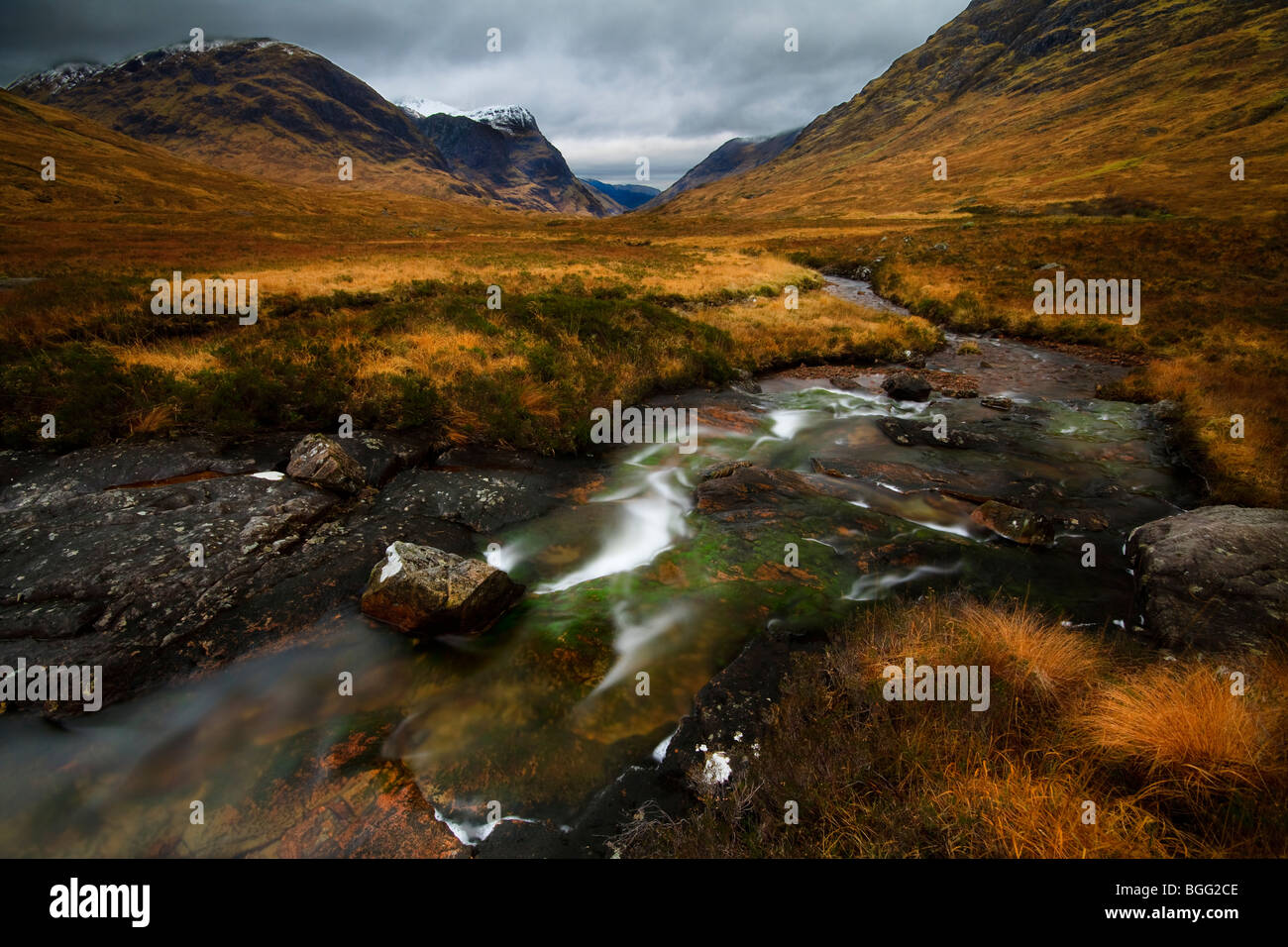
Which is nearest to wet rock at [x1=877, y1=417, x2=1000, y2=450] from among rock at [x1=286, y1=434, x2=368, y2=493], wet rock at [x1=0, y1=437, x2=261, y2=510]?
rock at [x1=286, y1=434, x2=368, y2=493]

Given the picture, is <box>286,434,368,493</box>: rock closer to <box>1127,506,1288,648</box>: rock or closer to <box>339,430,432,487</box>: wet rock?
<box>339,430,432,487</box>: wet rock

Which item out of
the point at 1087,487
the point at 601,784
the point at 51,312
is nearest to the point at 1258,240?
the point at 1087,487

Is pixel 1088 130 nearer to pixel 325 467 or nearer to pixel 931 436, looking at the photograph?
pixel 931 436

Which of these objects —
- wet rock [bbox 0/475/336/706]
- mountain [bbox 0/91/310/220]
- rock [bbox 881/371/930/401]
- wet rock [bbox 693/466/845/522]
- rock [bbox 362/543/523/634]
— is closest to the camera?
wet rock [bbox 0/475/336/706]

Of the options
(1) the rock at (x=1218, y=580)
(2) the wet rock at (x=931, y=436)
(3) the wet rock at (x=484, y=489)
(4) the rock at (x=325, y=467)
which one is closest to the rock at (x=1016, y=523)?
(1) the rock at (x=1218, y=580)

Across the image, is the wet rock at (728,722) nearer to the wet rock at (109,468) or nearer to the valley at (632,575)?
the valley at (632,575)
